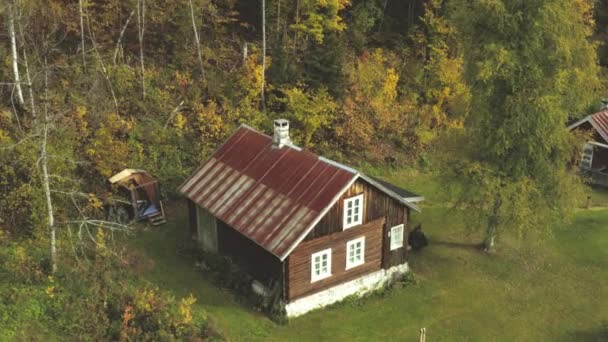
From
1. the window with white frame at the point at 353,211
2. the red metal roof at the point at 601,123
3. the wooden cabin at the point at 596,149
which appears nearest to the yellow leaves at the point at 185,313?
the window with white frame at the point at 353,211

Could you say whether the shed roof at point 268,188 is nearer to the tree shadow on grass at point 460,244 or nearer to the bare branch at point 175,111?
the tree shadow on grass at point 460,244

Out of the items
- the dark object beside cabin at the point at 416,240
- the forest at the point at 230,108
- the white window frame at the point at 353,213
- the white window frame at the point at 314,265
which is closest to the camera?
the forest at the point at 230,108

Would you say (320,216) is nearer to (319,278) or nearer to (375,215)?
(319,278)

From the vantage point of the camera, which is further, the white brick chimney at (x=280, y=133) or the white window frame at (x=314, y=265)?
the white brick chimney at (x=280, y=133)

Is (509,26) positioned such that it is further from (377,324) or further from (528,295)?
(377,324)

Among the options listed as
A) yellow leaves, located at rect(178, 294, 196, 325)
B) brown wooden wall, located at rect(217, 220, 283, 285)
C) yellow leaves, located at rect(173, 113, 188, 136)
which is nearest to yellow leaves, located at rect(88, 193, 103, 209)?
yellow leaves, located at rect(178, 294, 196, 325)

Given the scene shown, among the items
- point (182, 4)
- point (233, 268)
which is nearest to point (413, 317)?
point (233, 268)
